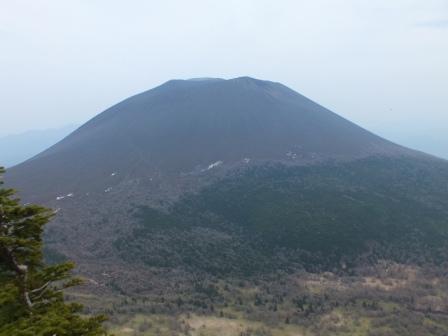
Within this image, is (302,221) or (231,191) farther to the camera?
(231,191)

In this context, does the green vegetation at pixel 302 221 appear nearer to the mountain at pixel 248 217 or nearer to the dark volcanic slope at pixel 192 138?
the mountain at pixel 248 217

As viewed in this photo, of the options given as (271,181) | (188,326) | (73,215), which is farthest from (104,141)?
(188,326)

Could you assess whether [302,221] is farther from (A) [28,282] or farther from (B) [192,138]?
(A) [28,282]

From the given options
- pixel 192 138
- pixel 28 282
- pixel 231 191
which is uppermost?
pixel 192 138

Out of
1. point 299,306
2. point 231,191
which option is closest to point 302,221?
point 231,191

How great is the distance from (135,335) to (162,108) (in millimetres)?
119067

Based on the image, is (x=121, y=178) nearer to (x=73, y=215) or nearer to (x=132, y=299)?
(x=73, y=215)

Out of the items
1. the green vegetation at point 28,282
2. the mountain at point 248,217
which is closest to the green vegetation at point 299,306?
the mountain at point 248,217

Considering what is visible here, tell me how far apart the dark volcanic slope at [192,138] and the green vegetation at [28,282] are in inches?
3981

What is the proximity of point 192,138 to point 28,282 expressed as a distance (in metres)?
130

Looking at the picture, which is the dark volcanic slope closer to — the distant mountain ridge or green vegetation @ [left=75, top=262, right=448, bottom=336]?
the distant mountain ridge

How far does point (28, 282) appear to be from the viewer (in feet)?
36.3

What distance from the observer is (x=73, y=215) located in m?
100

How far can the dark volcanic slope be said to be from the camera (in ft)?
404
